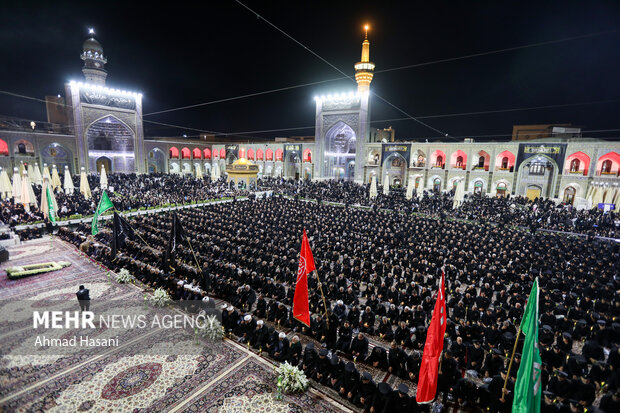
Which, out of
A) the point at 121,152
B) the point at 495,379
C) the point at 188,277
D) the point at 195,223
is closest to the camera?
the point at 495,379

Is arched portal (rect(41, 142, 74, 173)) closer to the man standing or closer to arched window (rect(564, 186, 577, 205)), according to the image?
the man standing

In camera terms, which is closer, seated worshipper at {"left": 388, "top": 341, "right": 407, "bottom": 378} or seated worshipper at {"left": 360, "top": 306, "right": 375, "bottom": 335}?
seated worshipper at {"left": 388, "top": 341, "right": 407, "bottom": 378}

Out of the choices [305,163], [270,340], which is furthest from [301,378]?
[305,163]

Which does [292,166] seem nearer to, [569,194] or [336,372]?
[569,194]

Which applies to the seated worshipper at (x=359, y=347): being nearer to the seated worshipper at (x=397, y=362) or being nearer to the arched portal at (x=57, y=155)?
the seated worshipper at (x=397, y=362)

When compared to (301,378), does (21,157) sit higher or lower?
higher

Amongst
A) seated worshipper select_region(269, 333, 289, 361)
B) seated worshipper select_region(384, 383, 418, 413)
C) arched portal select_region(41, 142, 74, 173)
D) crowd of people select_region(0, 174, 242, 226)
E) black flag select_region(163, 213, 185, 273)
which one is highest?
arched portal select_region(41, 142, 74, 173)

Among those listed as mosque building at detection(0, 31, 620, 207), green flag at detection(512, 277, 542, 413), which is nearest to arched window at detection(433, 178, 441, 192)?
A: mosque building at detection(0, 31, 620, 207)

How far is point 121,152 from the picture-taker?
38.0m

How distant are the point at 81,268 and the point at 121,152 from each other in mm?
32451

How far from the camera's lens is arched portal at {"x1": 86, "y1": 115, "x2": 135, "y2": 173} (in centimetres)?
3544

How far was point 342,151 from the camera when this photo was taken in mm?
37906

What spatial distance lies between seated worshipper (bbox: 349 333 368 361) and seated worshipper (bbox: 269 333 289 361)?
1383mm

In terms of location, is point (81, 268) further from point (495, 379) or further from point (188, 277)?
point (495, 379)
